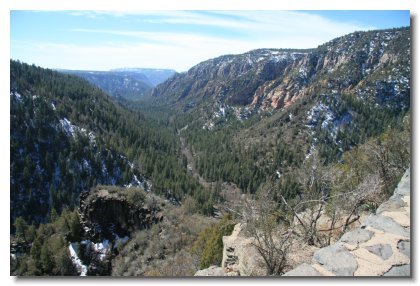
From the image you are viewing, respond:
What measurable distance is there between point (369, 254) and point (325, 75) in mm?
124148

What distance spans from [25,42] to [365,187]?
12625mm

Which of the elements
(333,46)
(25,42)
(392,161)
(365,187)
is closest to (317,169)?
(365,187)

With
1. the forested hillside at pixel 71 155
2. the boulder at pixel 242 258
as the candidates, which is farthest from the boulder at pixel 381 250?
the forested hillside at pixel 71 155

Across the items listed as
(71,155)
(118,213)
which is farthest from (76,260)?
(71,155)

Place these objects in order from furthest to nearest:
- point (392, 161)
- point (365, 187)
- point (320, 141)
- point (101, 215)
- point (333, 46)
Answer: point (333, 46) → point (320, 141) → point (101, 215) → point (392, 161) → point (365, 187)

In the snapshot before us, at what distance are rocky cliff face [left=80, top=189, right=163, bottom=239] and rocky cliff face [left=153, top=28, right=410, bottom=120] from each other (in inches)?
1962

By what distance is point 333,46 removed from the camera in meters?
137

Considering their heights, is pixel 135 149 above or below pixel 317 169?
below

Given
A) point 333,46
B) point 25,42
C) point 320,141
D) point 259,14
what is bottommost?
point 320,141

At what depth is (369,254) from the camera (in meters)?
→ 7.78

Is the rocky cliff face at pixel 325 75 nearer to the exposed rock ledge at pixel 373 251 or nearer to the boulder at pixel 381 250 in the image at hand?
the exposed rock ledge at pixel 373 251

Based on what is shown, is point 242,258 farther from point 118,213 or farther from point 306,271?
point 118,213
